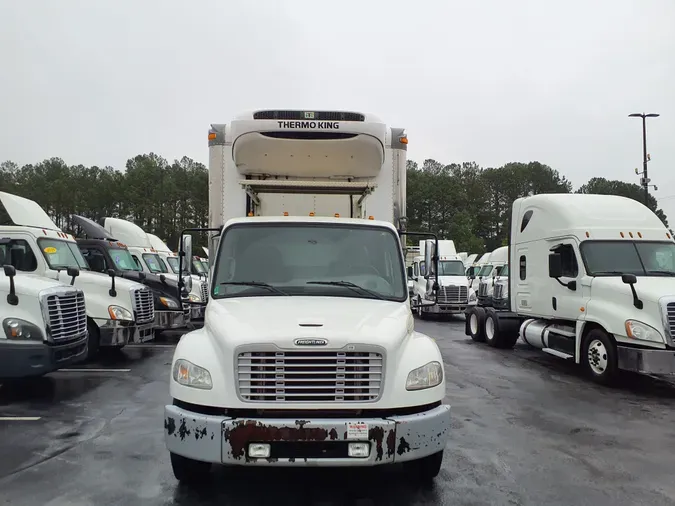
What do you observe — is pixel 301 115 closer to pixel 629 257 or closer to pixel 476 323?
pixel 629 257

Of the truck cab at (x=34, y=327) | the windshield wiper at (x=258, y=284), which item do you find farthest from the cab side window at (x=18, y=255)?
the windshield wiper at (x=258, y=284)

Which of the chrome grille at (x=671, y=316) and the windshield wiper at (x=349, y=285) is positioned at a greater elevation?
the windshield wiper at (x=349, y=285)

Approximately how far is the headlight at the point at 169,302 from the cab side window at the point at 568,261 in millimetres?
9080

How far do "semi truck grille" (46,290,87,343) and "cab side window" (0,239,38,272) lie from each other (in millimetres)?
1836

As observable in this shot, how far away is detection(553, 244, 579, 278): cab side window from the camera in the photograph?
33.3 feet

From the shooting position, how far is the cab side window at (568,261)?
10.1 m

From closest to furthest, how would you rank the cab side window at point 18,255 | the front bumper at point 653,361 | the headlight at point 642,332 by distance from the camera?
the front bumper at point 653,361 → the headlight at point 642,332 → the cab side window at point 18,255

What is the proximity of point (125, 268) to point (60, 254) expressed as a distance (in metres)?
3.82

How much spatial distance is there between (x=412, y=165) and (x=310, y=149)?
76410mm

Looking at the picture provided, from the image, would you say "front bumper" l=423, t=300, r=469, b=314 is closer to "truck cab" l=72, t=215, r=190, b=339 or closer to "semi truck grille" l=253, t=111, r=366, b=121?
"truck cab" l=72, t=215, r=190, b=339

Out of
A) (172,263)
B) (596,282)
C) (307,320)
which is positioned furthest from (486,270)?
(307,320)

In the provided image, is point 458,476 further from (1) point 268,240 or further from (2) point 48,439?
(2) point 48,439

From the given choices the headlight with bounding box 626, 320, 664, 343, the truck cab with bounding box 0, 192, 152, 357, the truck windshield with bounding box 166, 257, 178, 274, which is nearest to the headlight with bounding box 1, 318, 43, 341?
the truck cab with bounding box 0, 192, 152, 357

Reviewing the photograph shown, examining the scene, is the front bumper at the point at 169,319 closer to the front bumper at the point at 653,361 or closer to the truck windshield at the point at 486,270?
the front bumper at the point at 653,361
